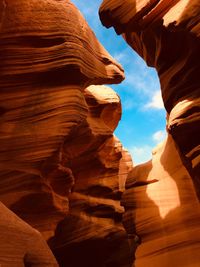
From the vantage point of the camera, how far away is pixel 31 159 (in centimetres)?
729

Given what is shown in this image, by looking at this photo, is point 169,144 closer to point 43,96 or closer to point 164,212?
point 164,212

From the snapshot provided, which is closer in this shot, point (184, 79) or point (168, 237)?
point (184, 79)

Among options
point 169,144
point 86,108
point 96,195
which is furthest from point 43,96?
point 96,195

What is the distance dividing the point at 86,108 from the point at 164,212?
252 cm

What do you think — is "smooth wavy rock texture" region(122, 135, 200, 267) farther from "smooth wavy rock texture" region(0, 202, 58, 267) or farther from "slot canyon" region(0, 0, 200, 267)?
"smooth wavy rock texture" region(0, 202, 58, 267)

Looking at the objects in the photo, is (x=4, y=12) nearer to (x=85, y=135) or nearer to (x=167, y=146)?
(x=85, y=135)

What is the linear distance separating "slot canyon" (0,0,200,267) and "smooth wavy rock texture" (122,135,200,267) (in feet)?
0.06

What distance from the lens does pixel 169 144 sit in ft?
28.9

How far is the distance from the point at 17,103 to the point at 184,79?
3.11 m

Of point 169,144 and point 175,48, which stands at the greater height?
point 175,48

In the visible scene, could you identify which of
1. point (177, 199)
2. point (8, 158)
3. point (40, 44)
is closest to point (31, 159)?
point (8, 158)

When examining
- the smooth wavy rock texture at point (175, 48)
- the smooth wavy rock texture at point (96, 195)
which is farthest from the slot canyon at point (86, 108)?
the smooth wavy rock texture at point (96, 195)

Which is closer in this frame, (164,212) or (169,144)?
(164,212)

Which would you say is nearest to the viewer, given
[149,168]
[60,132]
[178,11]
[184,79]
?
[178,11]
